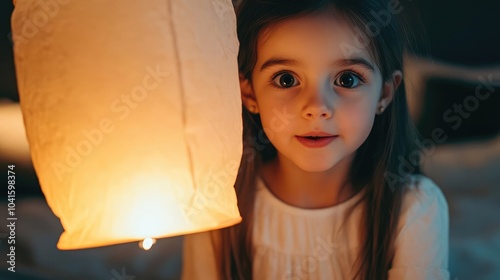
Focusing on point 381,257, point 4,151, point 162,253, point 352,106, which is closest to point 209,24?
point 352,106

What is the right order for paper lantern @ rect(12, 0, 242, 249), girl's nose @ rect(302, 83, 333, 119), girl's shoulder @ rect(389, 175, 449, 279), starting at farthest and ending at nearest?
1. girl's shoulder @ rect(389, 175, 449, 279)
2. girl's nose @ rect(302, 83, 333, 119)
3. paper lantern @ rect(12, 0, 242, 249)

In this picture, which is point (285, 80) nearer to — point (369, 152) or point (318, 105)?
point (318, 105)

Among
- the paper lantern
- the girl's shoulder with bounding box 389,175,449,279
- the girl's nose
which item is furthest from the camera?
the girl's shoulder with bounding box 389,175,449,279

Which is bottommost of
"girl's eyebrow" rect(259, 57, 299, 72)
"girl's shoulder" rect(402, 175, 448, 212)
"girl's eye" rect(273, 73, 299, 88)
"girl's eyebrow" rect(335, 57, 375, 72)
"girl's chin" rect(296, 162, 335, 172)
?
"girl's shoulder" rect(402, 175, 448, 212)

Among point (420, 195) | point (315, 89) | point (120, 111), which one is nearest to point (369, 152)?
point (420, 195)

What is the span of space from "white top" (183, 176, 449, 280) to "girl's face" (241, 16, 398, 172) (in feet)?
0.34

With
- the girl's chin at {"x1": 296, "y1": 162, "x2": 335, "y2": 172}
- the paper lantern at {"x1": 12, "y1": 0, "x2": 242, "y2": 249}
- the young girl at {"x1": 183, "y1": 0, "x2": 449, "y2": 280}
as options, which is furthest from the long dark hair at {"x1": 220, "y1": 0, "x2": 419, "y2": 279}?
the paper lantern at {"x1": 12, "y1": 0, "x2": 242, "y2": 249}

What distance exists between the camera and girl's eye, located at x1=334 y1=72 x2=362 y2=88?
35.8 inches

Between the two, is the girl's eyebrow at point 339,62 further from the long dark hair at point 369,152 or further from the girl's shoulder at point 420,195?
the girl's shoulder at point 420,195

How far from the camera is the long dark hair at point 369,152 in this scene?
0.93m

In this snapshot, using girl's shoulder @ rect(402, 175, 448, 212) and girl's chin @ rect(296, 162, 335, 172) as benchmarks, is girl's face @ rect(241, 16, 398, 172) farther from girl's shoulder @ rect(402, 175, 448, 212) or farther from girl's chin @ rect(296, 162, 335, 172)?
girl's shoulder @ rect(402, 175, 448, 212)

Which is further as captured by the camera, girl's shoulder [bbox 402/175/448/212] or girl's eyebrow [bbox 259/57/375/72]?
girl's shoulder [bbox 402/175/448/212]

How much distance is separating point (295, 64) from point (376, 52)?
0.14 meters

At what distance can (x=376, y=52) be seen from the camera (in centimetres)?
95
